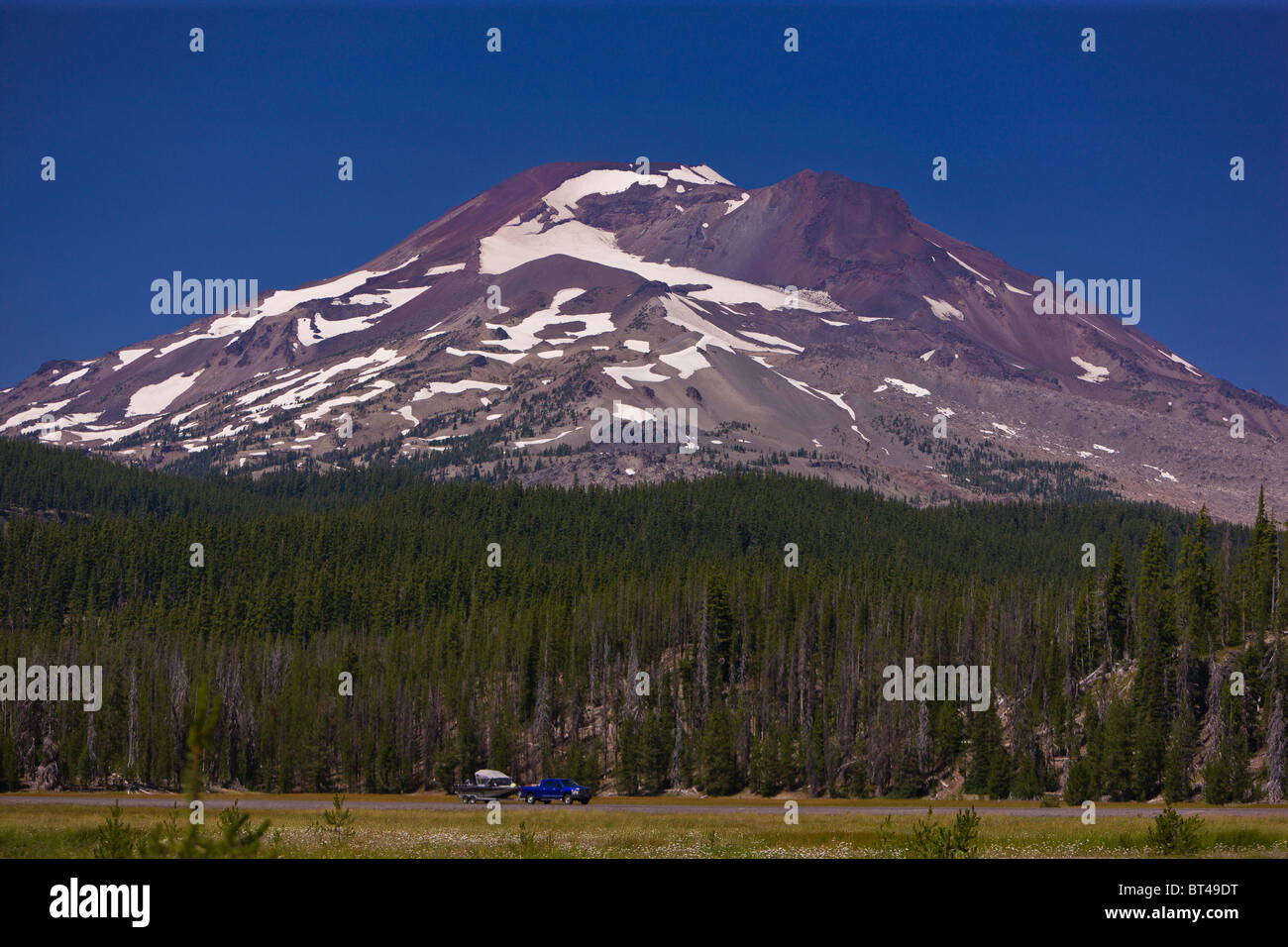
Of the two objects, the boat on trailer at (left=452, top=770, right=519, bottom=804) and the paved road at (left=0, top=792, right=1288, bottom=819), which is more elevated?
the paved road at (left=0, top=792, right=1288, bottom=819)

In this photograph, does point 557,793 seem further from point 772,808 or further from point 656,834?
Answer: point 656,834

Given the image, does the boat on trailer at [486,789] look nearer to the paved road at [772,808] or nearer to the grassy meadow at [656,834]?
the paved road at [772,808]

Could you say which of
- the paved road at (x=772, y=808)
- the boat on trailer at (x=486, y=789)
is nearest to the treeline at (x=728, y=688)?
the paved road at (x=772, y=808)

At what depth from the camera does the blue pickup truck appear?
2854 inches

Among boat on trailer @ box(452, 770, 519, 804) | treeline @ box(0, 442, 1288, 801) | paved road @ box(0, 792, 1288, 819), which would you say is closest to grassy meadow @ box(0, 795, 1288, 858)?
paved road @ box(0, 792, 1288, 819)

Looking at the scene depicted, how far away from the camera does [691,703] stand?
12350cm

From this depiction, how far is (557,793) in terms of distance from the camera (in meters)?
73.4

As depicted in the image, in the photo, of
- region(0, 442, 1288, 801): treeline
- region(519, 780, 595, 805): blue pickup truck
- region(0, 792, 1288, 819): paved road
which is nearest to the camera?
region(0, 792, 1288, 819): paved road

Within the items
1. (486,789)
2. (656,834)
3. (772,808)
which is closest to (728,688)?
(486,789)

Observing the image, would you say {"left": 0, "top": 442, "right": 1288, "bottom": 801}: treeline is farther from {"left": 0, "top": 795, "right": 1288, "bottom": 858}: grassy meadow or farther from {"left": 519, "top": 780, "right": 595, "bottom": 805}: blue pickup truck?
{"left": 0, "top": 795, "right": 1288, "bottom": 858}: grassy meadow
